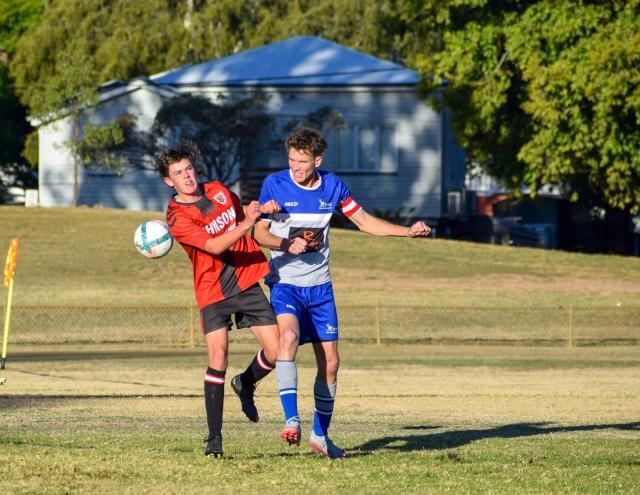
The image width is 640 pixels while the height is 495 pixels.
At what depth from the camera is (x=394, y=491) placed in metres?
7.76

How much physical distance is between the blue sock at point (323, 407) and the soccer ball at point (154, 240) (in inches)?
59.1

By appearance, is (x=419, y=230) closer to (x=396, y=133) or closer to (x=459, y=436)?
(x=459, y=436)

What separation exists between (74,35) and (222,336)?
198 feet

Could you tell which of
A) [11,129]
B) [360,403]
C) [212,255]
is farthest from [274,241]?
[11,129]

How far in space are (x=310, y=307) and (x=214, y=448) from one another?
50.3 inches

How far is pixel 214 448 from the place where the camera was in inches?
357

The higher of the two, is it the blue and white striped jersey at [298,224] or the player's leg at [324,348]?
the blue and white striped jersey at [298,224]

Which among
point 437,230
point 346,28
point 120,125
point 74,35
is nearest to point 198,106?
point 120,125

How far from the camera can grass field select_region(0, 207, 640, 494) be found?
325 inches

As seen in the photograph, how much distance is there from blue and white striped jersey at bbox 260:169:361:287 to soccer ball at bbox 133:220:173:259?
78cm

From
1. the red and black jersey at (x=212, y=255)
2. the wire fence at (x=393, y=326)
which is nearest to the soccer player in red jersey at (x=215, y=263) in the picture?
the red and black jersey at (x=212, y=255)

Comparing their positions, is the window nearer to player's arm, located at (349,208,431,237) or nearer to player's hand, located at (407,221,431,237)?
player's arm, located at (349,208,431,237)

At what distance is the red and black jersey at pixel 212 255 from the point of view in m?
9.37

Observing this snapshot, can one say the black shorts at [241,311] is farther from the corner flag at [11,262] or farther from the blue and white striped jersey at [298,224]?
the corner flag at [11,262]
